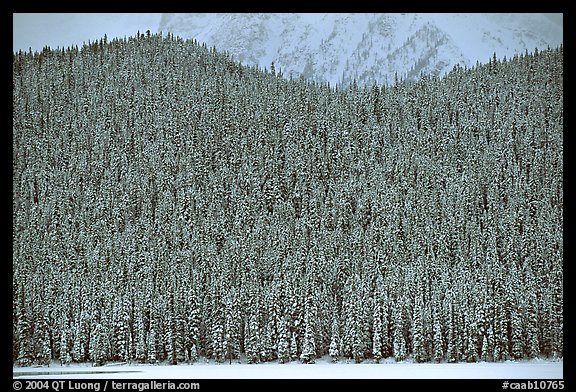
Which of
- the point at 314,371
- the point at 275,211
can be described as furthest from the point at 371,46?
the point at 314,371

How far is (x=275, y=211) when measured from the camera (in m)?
114

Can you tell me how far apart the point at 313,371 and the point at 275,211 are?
4841cm

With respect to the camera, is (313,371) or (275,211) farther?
(275,211)

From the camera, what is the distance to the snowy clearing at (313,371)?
61000 millimetres

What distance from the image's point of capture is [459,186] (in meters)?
114

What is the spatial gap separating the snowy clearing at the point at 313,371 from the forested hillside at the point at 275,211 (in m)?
3.14

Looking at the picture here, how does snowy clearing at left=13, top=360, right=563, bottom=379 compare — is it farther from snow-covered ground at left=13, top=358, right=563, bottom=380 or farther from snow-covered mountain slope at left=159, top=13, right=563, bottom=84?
snow-covered mountain slope at left=159, top=13, right=563, bottom=84

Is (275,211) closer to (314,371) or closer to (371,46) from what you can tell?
(314,371)

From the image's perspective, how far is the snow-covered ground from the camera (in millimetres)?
61000

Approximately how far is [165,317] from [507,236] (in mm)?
46995

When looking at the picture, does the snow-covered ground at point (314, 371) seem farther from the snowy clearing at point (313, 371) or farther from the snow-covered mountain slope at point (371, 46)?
the snow-covered mountain slope at point (371, 46)
